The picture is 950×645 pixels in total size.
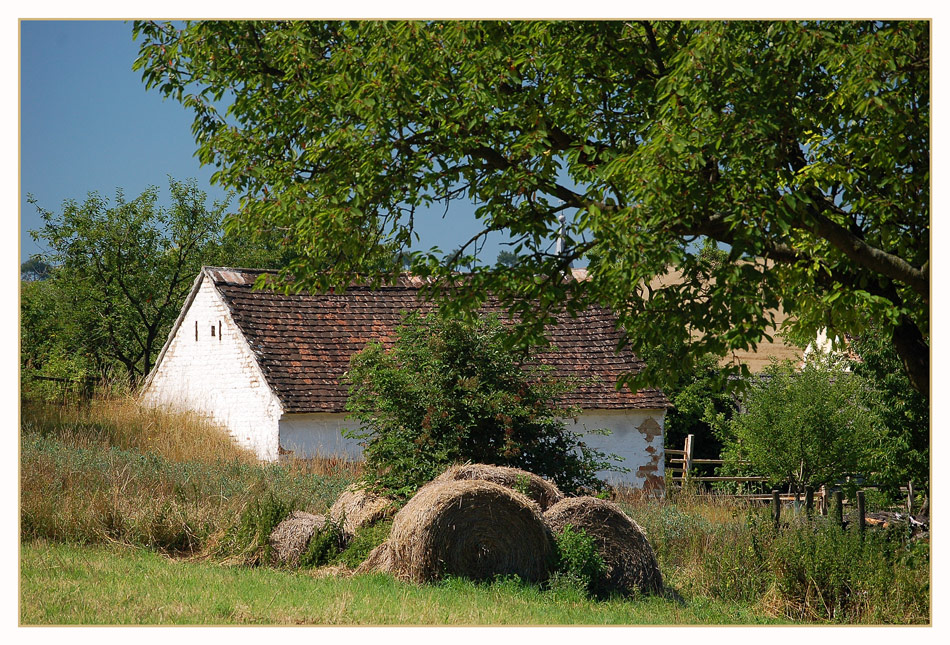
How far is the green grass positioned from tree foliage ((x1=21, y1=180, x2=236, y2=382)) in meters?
19.7

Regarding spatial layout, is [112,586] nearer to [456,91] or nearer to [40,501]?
[40,501]

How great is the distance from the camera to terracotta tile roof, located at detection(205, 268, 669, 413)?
1961 cm

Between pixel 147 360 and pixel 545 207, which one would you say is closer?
pixel 545 207

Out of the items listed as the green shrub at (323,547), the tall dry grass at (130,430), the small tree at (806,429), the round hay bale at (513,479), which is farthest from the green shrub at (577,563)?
the small tree at (806,429)

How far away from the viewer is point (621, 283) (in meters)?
8.44

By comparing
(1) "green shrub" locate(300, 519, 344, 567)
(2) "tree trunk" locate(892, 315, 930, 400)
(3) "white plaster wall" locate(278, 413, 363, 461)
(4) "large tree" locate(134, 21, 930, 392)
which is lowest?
(1) "green shrub" locate(300, 519, 344, 567)

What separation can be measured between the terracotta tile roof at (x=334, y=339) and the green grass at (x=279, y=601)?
8764 mm

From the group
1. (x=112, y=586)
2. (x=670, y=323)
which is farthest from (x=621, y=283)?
(x=112, y=586)

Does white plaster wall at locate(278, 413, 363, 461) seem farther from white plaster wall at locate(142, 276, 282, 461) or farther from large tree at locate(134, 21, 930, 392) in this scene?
large tree at locate(134, 21, 930, 392)

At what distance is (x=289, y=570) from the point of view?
10961 millimetres

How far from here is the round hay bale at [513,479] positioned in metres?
11.0

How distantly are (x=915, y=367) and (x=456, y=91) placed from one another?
5298mm

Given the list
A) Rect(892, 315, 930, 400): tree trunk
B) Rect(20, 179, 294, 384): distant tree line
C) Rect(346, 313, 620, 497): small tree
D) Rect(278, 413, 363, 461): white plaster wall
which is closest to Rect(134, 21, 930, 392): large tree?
Rect(892, 315, 930, 400): tree trunk

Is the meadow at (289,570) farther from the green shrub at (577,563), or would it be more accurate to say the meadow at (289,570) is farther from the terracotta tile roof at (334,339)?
the terracotta tile roof at (334,339)
